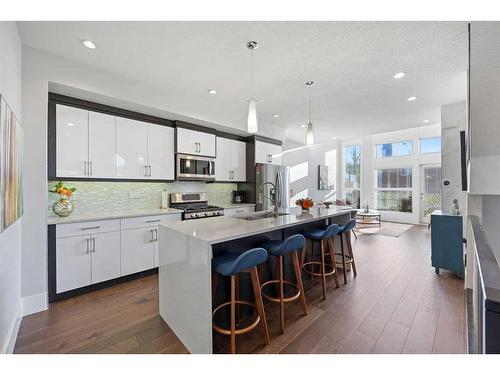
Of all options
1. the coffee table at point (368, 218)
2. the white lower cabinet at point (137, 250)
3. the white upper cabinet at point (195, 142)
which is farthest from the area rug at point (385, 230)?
the white lower cabinet at point (137, 250)

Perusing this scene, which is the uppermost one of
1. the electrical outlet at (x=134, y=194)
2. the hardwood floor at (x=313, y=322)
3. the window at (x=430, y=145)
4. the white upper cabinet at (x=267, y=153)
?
the window at (x=430, y=145)

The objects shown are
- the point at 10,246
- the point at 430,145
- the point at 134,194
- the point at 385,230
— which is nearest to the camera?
the point at 10,246

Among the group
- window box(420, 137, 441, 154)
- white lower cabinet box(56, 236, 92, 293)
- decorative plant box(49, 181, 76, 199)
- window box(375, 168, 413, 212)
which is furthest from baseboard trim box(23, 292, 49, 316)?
window box(420, 137, 441, 154)

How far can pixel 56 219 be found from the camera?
8.38ft

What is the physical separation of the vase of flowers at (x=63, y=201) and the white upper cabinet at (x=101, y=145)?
0.30 meters

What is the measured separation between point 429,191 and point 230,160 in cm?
634

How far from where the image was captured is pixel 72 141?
9.01ft

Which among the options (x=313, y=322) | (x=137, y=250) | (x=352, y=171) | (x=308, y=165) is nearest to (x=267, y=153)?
(x=308, y=165)

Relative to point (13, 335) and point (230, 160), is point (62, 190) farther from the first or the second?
point (230, 160)

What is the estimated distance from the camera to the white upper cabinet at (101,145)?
290 centimetres

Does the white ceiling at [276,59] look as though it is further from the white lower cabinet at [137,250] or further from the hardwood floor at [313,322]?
the hardwood floor at [313,322]

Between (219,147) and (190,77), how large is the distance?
5.37 feet
